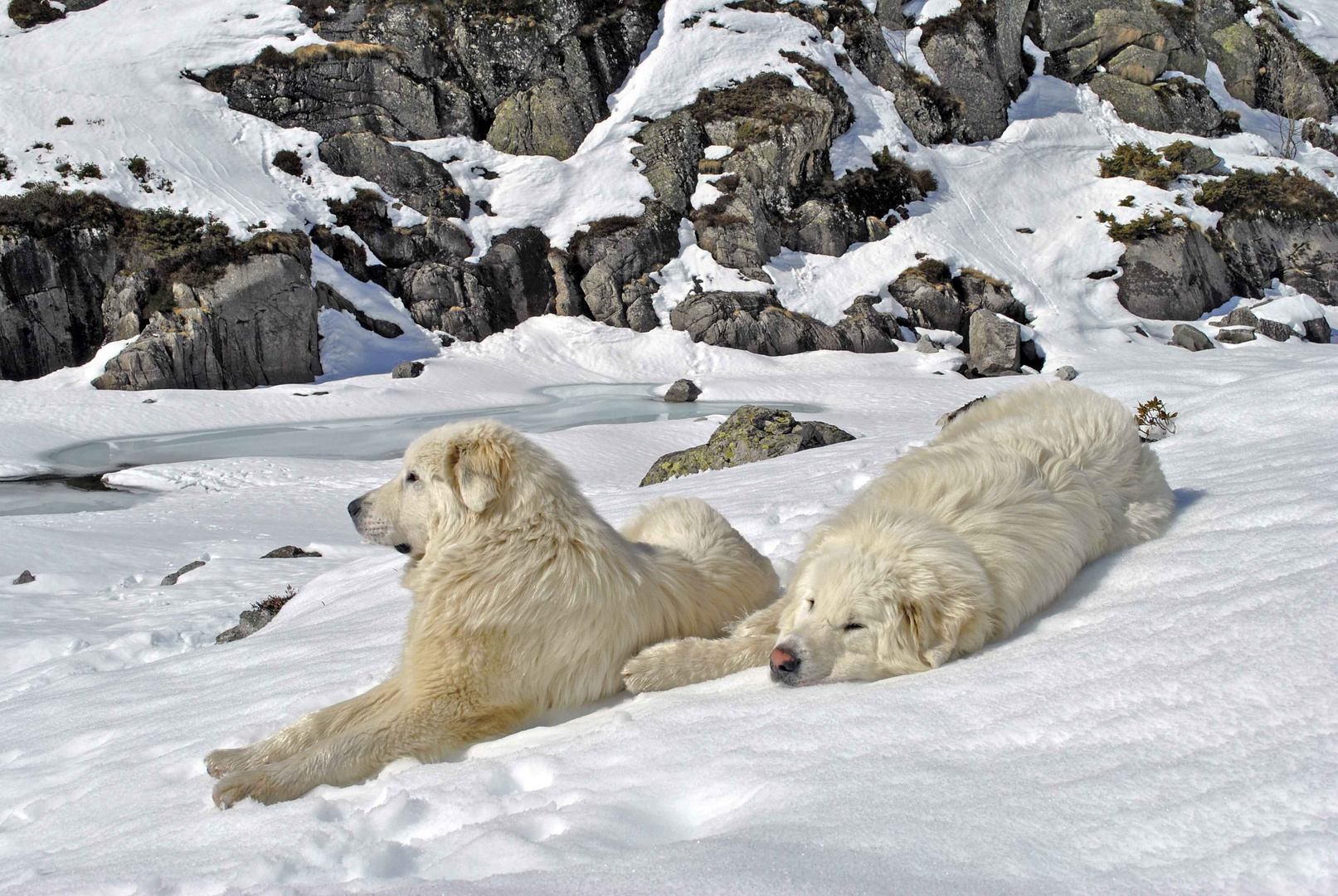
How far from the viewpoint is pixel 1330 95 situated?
4803cm

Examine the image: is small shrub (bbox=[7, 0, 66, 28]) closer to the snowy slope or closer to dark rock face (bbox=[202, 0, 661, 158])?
dark rock face (bbox=[202, 0, 661, 158])

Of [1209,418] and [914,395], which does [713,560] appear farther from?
[914,395]

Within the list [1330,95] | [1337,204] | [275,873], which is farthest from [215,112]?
[1330,95]

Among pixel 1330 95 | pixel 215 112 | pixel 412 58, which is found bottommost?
pixel 1330 95

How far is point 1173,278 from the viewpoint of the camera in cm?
3525

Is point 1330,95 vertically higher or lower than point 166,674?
higher

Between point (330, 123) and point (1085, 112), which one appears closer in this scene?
point (330, 123)

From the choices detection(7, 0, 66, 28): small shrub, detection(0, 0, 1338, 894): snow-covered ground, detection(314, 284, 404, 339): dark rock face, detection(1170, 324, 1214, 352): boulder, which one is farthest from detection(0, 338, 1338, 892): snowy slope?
detection(7, 0, 66, 28): small shrub

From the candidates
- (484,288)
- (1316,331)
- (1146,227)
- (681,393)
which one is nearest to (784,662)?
(681,393)

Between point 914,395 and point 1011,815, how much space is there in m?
24.8

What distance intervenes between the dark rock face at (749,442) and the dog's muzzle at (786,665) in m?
9.46

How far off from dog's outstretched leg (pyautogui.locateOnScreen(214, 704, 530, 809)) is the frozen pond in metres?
13.6

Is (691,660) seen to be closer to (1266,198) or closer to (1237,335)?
(1237,335)

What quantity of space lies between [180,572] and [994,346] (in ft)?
94.7
